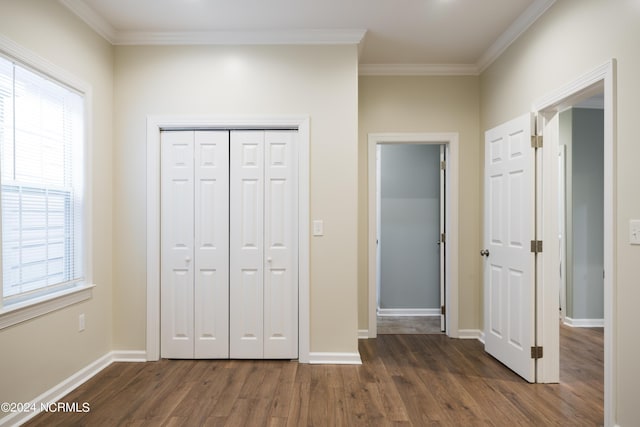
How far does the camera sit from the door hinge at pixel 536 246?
2.78 m

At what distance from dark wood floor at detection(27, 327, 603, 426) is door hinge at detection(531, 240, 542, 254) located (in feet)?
3.25

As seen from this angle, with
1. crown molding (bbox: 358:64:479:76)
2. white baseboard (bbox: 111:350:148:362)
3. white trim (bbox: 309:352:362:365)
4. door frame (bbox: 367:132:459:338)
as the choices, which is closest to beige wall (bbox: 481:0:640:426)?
crown molding (bbox: 358:64:479:76)

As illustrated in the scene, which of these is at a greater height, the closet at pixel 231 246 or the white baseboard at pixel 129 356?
the closet at pixel 231 246

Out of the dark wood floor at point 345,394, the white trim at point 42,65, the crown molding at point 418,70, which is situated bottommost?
the dark wood floor at point 345,394

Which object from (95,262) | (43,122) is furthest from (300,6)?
(95,262)

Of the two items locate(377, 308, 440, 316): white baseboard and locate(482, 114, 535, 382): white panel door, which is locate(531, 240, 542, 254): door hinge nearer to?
locate(482, 114, 535, 382): white panel door

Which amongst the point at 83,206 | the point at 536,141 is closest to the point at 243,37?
the point at 83,206

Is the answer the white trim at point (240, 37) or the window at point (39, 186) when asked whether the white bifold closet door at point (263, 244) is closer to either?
the white trim at point (240, 37)

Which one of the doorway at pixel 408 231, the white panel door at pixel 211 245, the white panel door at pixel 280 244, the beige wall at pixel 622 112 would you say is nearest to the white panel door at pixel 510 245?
the beige wall at pixel 622 112

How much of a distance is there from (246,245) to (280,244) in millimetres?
295

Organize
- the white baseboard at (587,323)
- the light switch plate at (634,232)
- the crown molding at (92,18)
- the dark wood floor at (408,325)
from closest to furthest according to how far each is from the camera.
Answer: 1. the light switch plate at (634,232)
2. the crown molding at (92,18)
3. the dark wood floor at (408,325)
4. the white baseboard at (587,323)

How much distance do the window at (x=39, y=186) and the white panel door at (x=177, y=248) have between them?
621mm

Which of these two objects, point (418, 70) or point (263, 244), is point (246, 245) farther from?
point (418, 70)

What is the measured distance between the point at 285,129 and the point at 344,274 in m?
1.36
